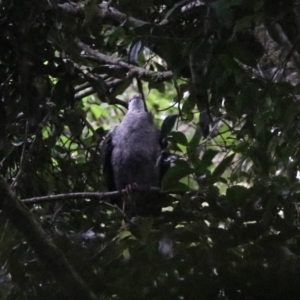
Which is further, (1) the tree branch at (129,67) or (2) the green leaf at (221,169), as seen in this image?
(1) the tree branch at (129,67)

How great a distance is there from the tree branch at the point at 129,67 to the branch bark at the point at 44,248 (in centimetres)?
86

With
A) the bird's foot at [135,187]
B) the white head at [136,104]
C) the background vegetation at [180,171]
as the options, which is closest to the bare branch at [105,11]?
the background vegetation at [180,171]

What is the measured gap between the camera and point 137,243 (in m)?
1.81

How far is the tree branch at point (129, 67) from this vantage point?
2.46 meters

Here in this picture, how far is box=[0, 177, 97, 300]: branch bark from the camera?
1600 mm

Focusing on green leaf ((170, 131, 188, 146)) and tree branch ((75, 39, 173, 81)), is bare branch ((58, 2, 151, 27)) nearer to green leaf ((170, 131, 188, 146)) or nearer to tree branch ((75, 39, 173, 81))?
tree branch ((75, 39, 173, 81))

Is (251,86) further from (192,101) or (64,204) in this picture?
(64,204)

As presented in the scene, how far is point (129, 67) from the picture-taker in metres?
2.46

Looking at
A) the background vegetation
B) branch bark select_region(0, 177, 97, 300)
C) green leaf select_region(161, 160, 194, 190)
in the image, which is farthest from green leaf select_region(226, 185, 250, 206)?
branch bark select_region(0, 177, 97, 300)

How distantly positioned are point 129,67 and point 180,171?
78cm

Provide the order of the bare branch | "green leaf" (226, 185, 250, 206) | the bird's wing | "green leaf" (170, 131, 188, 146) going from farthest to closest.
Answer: the bird's wing → the bare branch → "green leaf" (170, 131, 188, 146) → "green leaf" (226, 185, 250, 206)

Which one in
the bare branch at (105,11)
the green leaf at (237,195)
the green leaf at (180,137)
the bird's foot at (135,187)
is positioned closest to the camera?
the green leaf at (237,195)

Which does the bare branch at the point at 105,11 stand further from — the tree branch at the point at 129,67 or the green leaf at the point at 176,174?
the green leaf at the point at 176,174

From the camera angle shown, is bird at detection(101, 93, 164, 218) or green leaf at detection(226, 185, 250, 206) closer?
green leaf at detection(226, 185, 250, 206)
